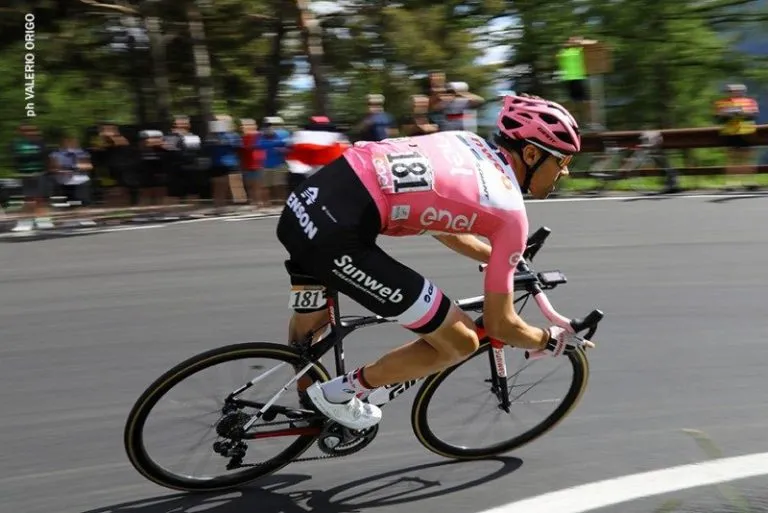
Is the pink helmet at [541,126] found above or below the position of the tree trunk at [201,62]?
above

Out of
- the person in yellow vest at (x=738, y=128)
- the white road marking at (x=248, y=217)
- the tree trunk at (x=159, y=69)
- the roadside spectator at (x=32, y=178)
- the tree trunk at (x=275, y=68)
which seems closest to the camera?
the roadside spectator at (x=32, y=178)

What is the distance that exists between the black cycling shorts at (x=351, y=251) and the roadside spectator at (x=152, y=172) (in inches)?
342

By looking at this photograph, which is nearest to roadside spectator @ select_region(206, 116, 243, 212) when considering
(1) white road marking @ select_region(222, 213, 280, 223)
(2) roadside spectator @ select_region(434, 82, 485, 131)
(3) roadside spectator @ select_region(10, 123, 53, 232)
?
(1) white road marking @ select_region(222, 213, 280, 223)

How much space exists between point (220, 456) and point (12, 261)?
565 centimetres

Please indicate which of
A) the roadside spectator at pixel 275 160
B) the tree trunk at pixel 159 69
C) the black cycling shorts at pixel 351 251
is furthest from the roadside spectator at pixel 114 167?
the black cycling shorts at pixel 351 251

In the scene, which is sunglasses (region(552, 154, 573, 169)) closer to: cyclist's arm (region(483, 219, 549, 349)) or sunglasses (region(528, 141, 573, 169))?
sunglasses (region(528, 141, 573, 169))

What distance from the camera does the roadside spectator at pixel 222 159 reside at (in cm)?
1171

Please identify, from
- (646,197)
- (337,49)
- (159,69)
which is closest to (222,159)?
(646,197)

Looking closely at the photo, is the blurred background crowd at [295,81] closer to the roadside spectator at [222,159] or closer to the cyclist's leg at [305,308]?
the roadside spectator at [222,159]

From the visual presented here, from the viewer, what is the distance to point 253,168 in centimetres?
1167

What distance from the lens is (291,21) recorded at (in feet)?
53.2

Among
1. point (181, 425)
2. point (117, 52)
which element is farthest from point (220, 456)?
point (117, 52)

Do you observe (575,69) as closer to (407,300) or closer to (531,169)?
(531,169)

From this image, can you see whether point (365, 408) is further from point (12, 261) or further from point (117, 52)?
point (117, 52)
